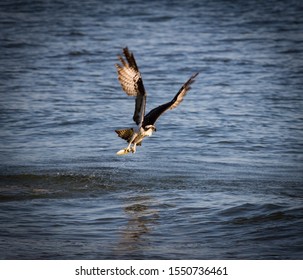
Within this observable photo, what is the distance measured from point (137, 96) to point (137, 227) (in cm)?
108

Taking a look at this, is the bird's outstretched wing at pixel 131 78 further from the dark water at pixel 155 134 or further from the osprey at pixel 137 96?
the dark water at pixel 155 134

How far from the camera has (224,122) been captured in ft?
36.2

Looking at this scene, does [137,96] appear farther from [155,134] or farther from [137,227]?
[155,134]

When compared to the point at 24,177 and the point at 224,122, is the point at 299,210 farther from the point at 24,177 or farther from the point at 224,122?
the point at 224,122

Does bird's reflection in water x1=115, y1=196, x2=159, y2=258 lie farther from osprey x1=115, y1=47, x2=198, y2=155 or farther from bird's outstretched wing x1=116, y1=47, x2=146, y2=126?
bird's outstretched wing x1=116, y1=47, x2=146, y2=126

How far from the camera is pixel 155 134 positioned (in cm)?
1039

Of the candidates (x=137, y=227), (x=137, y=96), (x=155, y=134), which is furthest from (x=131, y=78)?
(x=155, y=134)

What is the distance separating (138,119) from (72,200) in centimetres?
111

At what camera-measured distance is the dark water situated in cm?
677

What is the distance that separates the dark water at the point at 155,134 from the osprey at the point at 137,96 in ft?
2.25

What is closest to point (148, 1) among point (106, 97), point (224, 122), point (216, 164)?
point (106, 97)

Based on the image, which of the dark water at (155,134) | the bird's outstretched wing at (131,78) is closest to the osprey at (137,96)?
the bird's outstretched wing at (131,78)

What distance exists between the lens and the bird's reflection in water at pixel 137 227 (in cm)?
635
